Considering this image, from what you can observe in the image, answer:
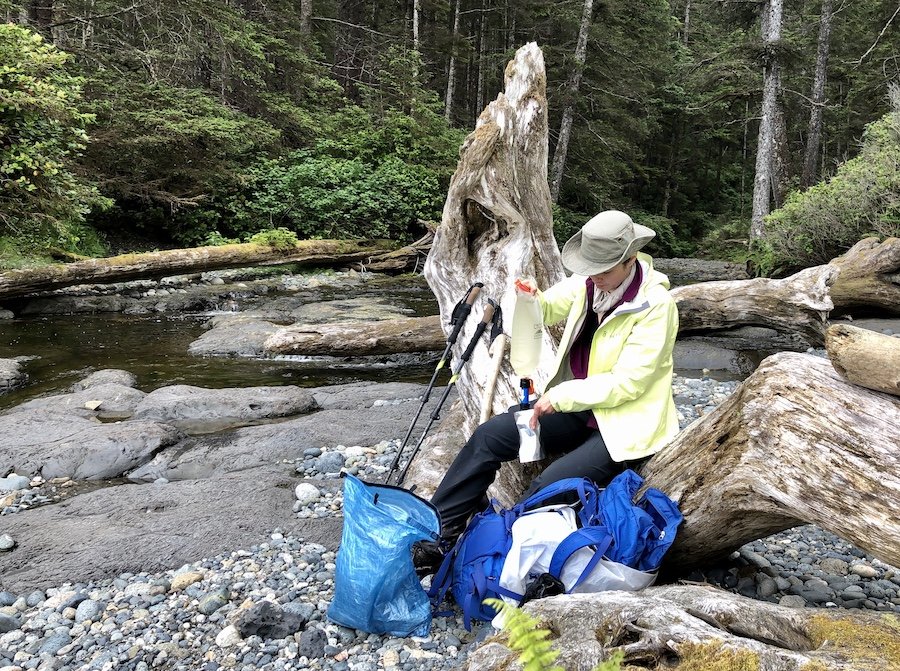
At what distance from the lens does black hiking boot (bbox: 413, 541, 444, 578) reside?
330cm

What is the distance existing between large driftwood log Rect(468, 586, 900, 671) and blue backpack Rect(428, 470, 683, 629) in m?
0.41

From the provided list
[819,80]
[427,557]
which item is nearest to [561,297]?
[427,557]

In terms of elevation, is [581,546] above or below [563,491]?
below

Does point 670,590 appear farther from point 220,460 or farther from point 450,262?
point 220,460

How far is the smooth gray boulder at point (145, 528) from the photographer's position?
13.4 ft

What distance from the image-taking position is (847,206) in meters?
12.8

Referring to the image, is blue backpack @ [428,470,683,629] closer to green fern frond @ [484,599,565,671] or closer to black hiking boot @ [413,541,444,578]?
black hiking boot @ [413,541,444,578]

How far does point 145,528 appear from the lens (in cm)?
456

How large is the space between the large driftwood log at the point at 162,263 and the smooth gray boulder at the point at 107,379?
471 cm

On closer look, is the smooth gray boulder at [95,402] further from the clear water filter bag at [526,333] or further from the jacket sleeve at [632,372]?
the jacket sleeve at [632,372]

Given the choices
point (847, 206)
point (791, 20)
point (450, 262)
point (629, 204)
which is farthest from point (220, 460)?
point (791, 20)

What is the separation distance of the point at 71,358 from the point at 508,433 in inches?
363

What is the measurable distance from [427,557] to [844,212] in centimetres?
1315

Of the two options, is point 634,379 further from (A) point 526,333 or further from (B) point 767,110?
(B) point 767,110
